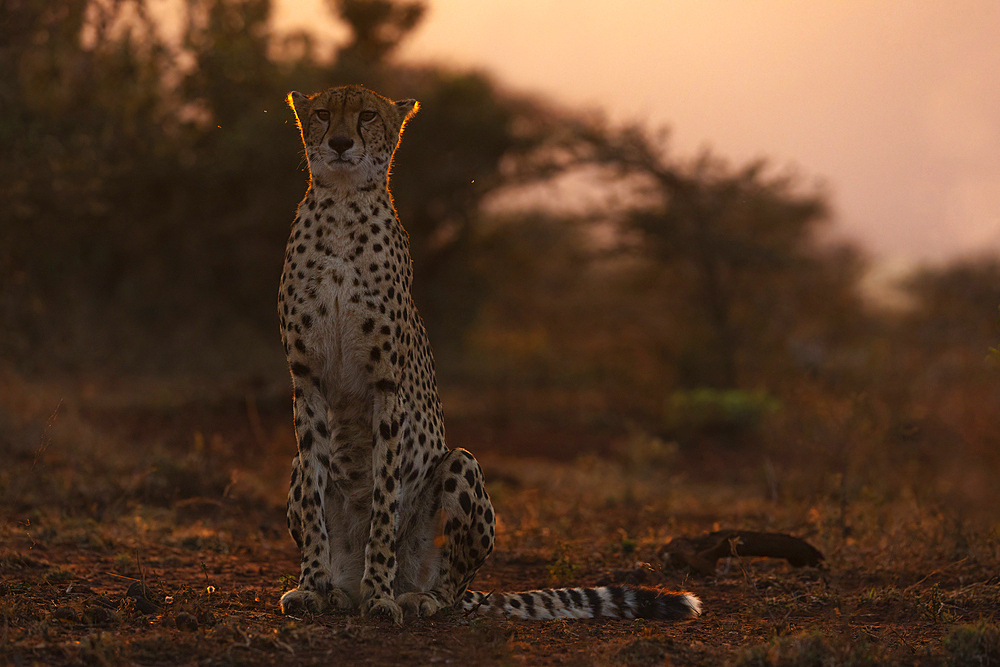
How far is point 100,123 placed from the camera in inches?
422

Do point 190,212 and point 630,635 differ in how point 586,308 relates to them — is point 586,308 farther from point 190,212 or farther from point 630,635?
point 630,635

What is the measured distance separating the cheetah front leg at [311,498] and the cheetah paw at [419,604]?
230 millimetres

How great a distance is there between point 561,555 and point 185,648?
2.34 m

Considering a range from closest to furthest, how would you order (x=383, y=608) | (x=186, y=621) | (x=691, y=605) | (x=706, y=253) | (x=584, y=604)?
(x=186, y=621)
(x=383, y=608)
(x=691, y=605)
(x=584, y=604)
(x=706, y=253)

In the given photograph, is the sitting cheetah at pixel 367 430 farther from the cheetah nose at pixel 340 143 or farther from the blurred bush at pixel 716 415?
the blurred bush at pixel 716 415

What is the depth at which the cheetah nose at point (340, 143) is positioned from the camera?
393 cm

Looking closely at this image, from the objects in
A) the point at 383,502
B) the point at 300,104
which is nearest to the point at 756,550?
the point at 383,502

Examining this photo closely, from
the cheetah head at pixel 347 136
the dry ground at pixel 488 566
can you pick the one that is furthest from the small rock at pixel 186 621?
the cheetah head at pixel 347 136

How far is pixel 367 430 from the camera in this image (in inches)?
160

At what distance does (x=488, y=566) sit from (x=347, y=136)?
2569 mm

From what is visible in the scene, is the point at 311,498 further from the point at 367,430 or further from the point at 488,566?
the point at 488,566

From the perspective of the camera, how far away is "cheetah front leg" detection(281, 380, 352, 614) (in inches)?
153

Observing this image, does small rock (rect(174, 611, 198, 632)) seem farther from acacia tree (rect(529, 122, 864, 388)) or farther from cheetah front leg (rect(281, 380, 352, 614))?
acacia tree (rect(529, 122, 864, 388))

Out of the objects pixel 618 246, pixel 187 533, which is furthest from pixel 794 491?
pixel 618 246
